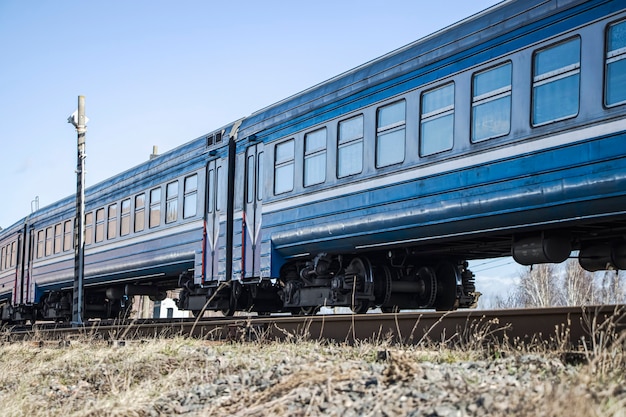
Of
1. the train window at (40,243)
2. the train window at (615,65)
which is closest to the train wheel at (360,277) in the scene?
the train window at (615,65)

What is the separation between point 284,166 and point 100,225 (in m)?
8.85

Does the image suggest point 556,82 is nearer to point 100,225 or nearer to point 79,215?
point 79,215

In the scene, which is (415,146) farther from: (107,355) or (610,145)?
(107,355)

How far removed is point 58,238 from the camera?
22.5m

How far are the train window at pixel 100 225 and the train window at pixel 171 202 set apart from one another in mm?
4042

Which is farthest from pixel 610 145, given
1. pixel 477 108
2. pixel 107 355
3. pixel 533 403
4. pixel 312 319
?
pixel 107 355

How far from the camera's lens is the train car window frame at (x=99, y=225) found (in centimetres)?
1933

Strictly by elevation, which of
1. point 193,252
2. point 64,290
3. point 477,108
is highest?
point 477,108

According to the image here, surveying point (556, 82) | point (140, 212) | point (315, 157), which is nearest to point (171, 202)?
point (140, 212)

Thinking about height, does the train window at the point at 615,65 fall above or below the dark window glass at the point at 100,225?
above

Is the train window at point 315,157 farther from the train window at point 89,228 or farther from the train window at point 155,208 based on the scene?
the train window at point 89,228

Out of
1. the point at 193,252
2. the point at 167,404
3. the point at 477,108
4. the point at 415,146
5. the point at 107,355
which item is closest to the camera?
the point at 167,404

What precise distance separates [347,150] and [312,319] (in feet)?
8.61

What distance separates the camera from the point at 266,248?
1230 cm
